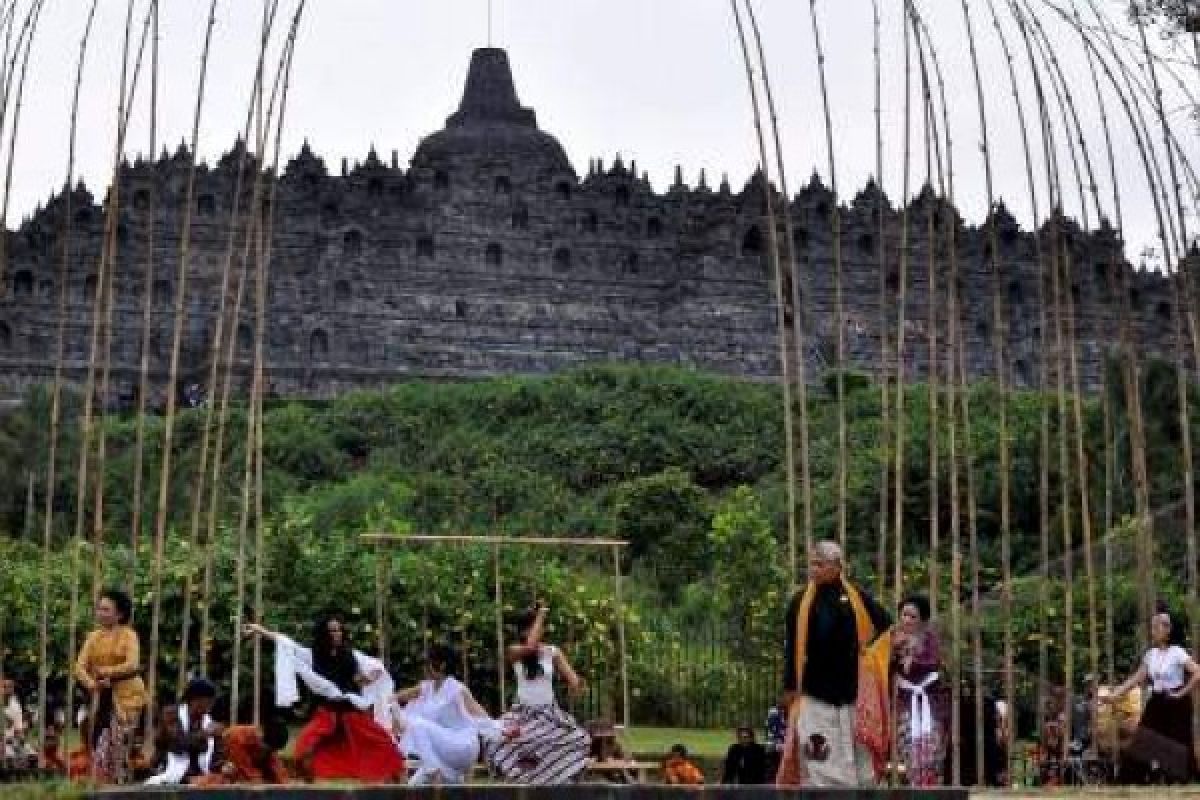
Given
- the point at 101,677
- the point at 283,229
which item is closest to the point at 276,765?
the point at 101,677

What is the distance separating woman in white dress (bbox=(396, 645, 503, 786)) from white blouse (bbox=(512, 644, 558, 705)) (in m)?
0.16

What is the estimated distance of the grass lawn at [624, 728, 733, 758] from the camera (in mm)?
14609

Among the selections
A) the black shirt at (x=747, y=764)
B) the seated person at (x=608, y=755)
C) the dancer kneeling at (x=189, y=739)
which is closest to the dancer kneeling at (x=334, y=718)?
the dancer kneeling at (x=189, y=739)

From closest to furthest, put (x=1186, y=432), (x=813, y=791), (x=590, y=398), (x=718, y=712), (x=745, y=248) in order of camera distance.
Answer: (x=813, y=791)
(x=1186, y=432)
(x=718, y=712)
(x=590, y=398)
(x=745, y=248)

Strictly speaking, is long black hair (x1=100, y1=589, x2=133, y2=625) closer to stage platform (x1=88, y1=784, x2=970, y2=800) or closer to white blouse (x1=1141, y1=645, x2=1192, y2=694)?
stage platform (x1=88, y1=784, x2=970, y2=800)

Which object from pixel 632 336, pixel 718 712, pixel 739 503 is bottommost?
pixel 718 712

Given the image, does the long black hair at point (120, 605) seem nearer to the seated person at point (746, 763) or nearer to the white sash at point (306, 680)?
the white sash at point (306, 680)

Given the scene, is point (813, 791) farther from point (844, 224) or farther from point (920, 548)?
point (844, 224)

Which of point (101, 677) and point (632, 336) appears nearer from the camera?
point (101, 677)

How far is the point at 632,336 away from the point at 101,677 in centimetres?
3357

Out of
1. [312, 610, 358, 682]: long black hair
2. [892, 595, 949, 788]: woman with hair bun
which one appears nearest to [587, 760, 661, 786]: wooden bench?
[312, 610, 358, 682]: long black hair

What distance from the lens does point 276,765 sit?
8320 millimetres

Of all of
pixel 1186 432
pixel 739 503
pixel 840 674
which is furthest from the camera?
pixel 739 503

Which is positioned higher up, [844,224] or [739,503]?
[844,224]
